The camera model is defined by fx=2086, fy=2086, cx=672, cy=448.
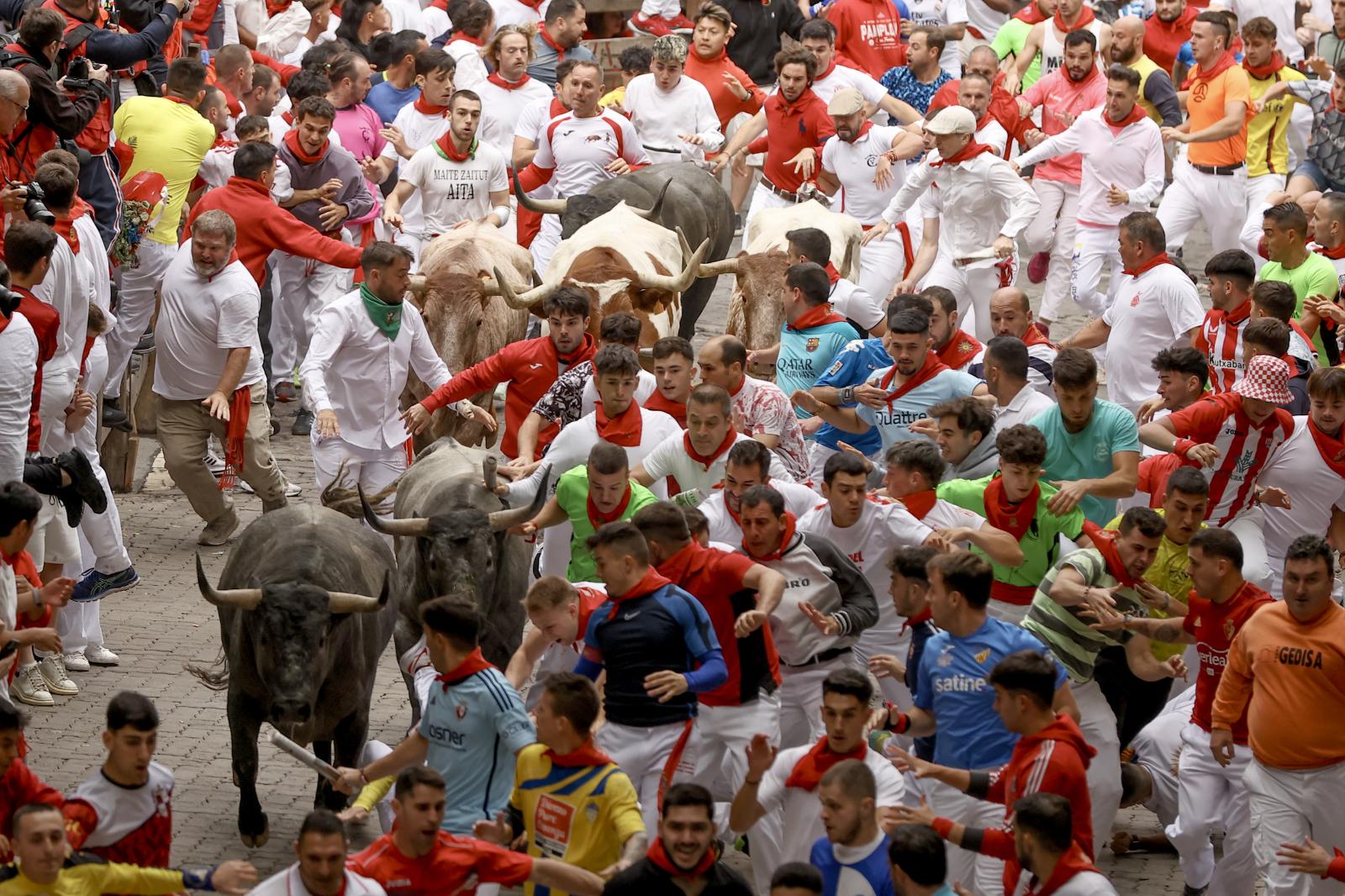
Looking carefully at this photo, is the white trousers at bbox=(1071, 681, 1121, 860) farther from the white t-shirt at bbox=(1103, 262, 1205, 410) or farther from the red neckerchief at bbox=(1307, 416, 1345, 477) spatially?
the white t-shirt at bbox=(1103, 262, 1205, 410)

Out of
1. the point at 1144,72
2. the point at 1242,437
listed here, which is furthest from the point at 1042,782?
the point at 1144,72

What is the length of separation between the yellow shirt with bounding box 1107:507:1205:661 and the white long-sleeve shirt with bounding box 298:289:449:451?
15.1ft

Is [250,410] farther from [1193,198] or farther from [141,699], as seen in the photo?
[1193,198]

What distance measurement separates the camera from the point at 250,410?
12898 millimetres

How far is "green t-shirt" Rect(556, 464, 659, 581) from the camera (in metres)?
9.52

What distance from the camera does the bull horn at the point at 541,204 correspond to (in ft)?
50.6

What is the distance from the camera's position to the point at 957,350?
39.1 feet

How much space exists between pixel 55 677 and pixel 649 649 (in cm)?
457

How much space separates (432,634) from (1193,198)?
1065cm

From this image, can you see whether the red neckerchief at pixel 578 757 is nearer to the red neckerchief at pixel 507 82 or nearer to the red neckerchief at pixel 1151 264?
the red neckerchief at pixel 1151 264

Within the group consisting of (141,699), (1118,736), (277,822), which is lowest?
(277,822)

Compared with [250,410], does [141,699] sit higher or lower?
higher

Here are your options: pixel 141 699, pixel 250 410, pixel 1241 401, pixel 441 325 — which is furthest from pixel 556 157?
pixel 141 699

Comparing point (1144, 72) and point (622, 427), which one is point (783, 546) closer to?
point (622, 427)
